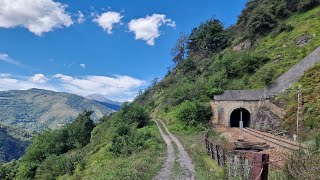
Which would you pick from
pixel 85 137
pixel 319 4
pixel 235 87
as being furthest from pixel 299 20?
Answer: pixel 85 137

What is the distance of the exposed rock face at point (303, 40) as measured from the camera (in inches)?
1760

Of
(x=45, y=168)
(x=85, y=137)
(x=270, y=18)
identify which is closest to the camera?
(x=45, y=168)

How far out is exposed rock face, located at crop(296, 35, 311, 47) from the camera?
44713 mm

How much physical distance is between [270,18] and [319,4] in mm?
8027

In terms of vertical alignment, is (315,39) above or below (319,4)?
below

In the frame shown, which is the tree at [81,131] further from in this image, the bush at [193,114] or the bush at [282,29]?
the bush at [282,29]

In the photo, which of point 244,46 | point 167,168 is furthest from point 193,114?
point 244,46

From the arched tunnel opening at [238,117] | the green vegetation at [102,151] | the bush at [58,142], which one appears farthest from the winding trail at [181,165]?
the bush at [58,142]

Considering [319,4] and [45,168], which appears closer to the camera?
[45,168]

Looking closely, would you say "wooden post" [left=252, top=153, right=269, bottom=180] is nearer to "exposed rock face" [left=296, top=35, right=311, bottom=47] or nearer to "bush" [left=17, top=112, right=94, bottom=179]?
"exposed rock face" [left=296, top=35, right=311, bottom=47]

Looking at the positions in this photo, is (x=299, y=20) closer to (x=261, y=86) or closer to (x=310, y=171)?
(x=261, y=86)

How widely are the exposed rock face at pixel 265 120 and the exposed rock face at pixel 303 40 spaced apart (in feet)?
51.9

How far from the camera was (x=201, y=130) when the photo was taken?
35.9 metres

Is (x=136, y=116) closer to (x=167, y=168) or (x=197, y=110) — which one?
(x=197, y=110)
